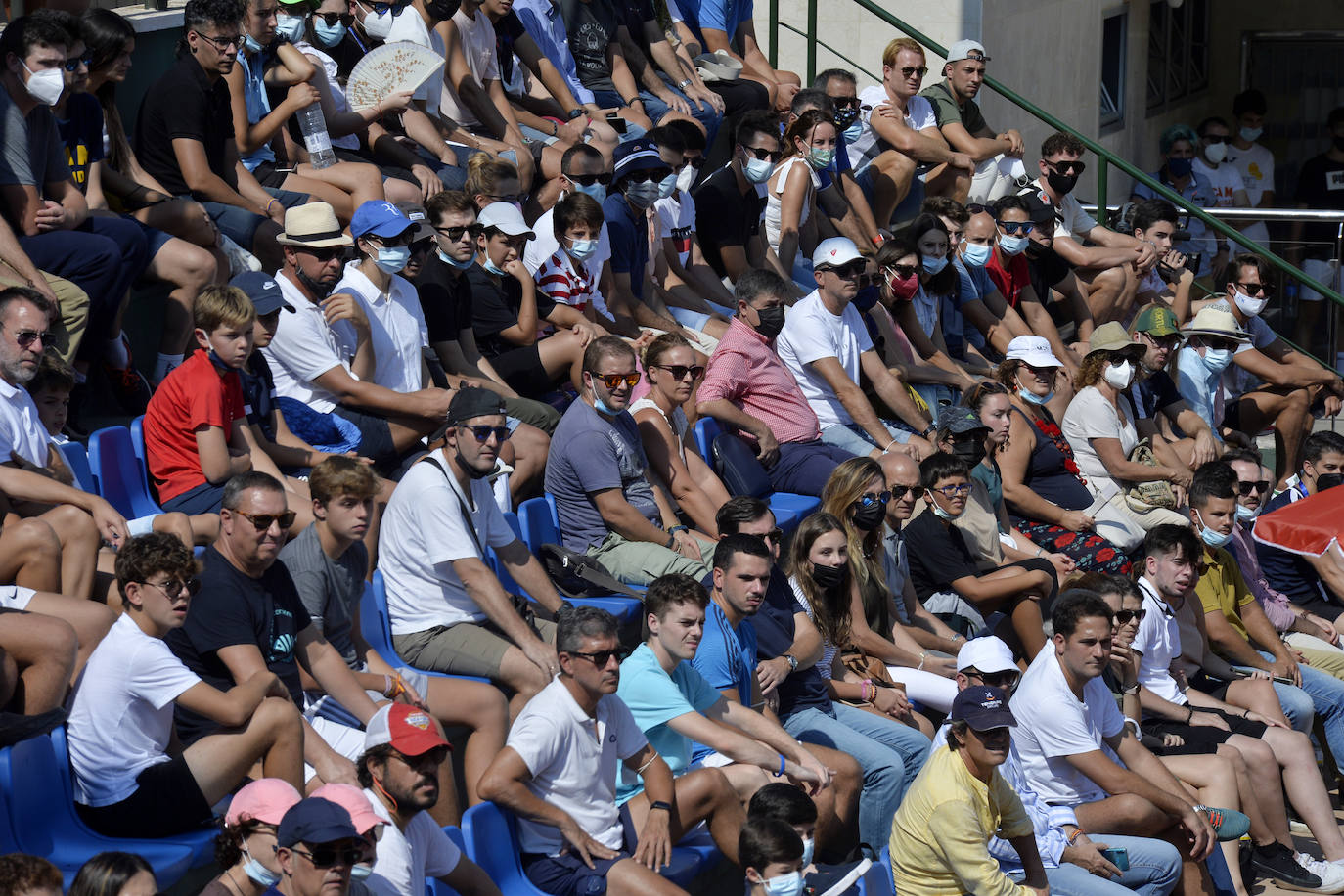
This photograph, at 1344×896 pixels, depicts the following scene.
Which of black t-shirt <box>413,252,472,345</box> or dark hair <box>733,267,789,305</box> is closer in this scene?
black t-shirt <box>413,252,472,345</box>

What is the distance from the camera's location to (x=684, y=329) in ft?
30.3

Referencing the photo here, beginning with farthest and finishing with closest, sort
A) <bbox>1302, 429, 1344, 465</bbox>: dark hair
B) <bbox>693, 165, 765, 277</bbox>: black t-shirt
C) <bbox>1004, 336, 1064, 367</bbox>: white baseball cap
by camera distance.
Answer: <bbox>693, 165, 765, 277</bbox>: black t-shirt, <bbox>1302, 429, 1344, 465</bbox>: dark hair, <bbox>1004, 336, 1064, 367</bbox>: white baseball cap

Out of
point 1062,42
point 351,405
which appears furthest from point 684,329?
point 1062,42

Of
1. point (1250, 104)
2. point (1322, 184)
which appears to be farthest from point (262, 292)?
point (1322, 184)

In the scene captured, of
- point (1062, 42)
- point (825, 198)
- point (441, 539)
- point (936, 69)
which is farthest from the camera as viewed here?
point (1062, 42)

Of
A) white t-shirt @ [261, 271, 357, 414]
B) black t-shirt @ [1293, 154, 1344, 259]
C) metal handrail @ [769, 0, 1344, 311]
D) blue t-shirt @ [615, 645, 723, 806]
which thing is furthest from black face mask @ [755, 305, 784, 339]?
black t-shirt @ [1293, 154, 1344, 259]

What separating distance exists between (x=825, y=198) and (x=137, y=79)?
4.31 meters

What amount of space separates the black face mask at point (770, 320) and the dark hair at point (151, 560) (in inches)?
164

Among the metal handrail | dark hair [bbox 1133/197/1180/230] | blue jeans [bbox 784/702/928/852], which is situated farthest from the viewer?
the metal handrail

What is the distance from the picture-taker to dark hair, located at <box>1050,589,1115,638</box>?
659 cm

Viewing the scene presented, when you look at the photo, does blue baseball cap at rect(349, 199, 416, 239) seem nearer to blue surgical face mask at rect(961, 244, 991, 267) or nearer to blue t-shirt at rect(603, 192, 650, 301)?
blue t-shirt at rect(603, 192, 650, 301)

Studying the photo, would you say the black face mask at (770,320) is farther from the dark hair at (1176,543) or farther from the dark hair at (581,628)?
the dark hair at (581,628)

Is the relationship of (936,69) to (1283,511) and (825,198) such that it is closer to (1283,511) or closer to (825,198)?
(825,198)

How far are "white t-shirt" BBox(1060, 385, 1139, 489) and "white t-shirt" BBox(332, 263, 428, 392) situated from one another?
3905mm
